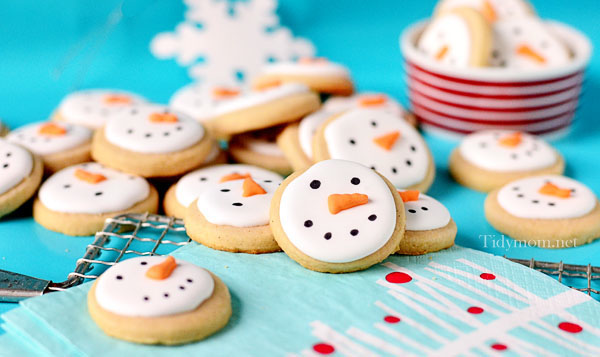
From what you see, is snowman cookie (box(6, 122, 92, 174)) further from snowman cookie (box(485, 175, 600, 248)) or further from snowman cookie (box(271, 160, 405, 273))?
snowman cookie (box(485, 175, 600, 248))

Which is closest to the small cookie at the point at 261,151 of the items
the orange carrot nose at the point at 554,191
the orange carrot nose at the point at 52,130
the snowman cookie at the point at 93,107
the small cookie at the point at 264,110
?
the small cookie at the point at 264,110

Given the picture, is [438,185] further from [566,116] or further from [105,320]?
[105,320]

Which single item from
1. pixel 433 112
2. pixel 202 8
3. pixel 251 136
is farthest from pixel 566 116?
pixel 202 8

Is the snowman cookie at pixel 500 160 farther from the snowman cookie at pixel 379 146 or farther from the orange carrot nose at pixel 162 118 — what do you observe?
the orange carrot nose at pixel 162 118

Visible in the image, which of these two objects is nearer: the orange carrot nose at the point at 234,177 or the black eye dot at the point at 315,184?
the black eye dot at the point at 315,184

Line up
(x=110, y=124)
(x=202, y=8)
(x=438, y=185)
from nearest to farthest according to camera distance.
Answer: (x=110, y=124), (x=438, y=185), (x=202, y=8)

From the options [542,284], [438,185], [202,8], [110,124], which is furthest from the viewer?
[202,8]
